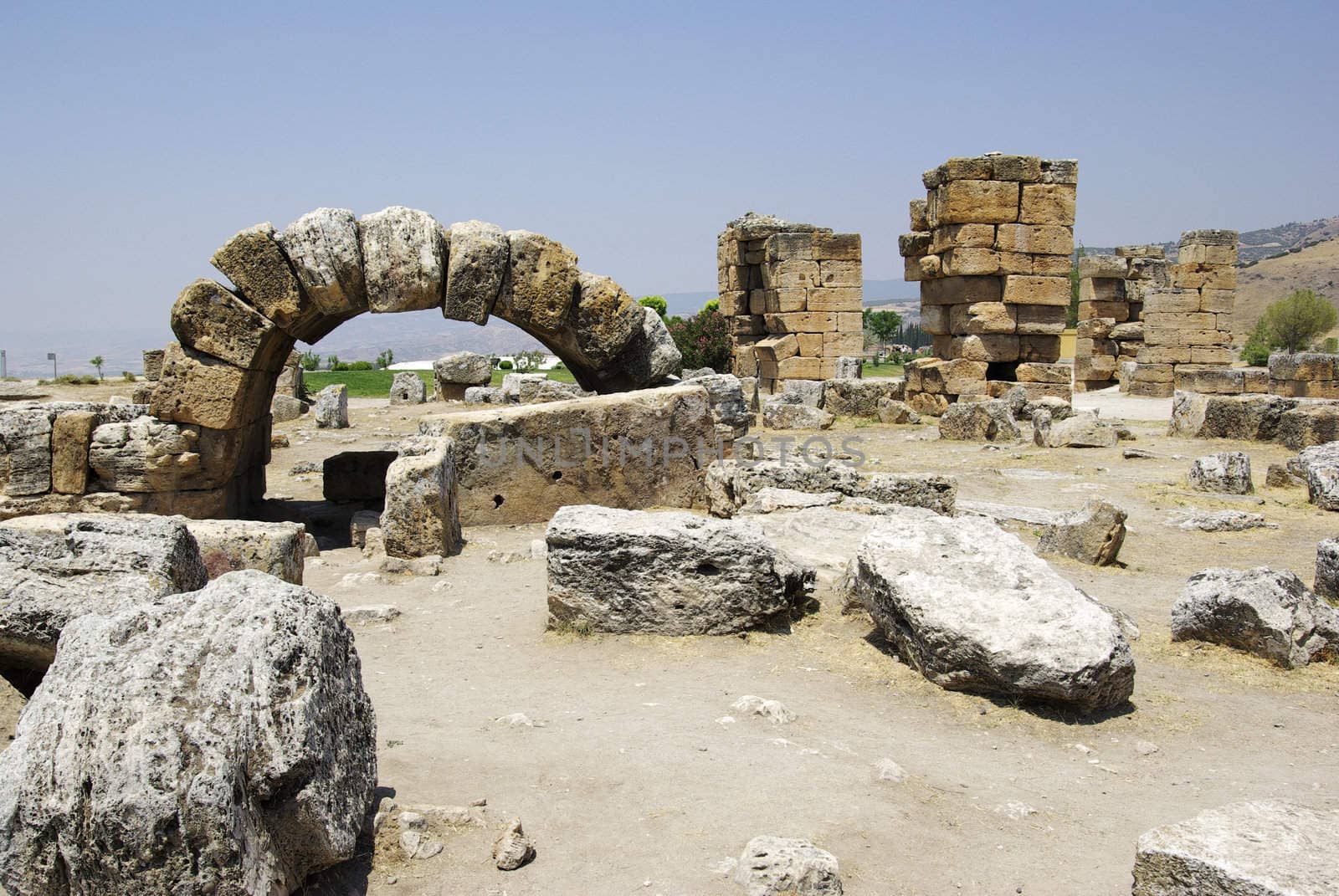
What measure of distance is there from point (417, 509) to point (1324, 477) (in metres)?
7.90

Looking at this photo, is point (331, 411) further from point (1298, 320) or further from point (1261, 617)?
point (1298, 320)

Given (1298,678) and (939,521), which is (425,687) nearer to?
(939,521)

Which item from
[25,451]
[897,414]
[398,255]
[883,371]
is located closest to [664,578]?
[398,255]

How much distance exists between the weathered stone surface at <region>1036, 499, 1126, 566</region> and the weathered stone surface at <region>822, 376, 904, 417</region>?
31.8 feet

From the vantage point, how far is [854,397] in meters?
17.3

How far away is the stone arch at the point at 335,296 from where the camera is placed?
25.7 ft

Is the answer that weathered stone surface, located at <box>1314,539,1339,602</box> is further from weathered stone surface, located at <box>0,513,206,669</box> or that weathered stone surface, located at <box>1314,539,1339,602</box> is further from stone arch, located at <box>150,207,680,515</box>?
weathered stone surface, located at <box>0,513,206,669</box>

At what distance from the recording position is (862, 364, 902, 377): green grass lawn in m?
27.7

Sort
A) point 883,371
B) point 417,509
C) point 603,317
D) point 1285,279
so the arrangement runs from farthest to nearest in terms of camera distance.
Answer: point 1285,279 < point 883,371 < point 603,317 < point 417,509

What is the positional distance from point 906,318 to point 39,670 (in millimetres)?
190346

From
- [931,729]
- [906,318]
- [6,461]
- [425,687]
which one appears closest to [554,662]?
[425,687]

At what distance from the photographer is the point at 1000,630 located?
15.1 ft

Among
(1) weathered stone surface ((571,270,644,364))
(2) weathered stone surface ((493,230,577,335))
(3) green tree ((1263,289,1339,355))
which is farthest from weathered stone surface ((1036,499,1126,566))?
(3) green tree ((1263,289,1339,355))

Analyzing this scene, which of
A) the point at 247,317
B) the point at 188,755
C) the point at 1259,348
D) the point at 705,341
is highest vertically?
the point at 247,317
